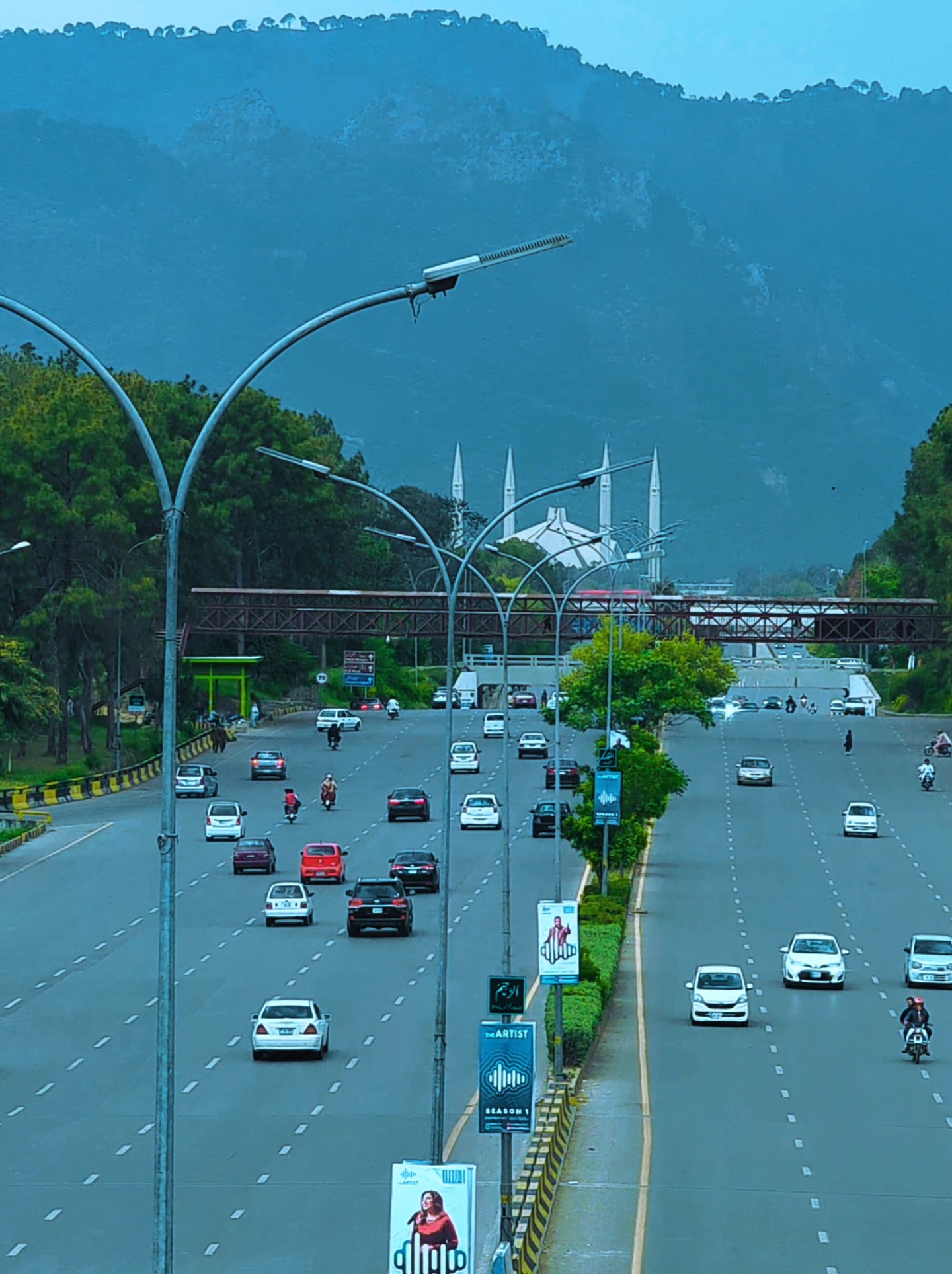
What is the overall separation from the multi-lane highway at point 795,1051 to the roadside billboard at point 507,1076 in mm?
3255

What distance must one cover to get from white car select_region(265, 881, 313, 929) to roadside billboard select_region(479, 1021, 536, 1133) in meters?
32.9

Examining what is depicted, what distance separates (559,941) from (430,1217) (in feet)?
55.2

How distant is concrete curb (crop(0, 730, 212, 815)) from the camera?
275 ft

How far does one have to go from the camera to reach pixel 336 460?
15600cm

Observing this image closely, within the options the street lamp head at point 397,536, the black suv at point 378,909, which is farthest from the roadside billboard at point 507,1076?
the black suv at point 378,909

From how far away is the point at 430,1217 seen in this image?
1858cm

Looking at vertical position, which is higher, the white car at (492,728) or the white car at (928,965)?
the white car at (492,728)

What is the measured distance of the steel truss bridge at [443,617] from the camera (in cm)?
12650

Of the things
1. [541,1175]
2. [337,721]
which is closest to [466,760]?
[337,721]

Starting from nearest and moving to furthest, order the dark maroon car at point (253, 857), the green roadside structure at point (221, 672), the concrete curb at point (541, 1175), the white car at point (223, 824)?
the concrete curb at point (541, 1175)
the dark maroon car at point (253, 857)
the white car at point (223, 824)
the green roadside structure at point (221, 672)

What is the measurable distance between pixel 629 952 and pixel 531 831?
23808 mm

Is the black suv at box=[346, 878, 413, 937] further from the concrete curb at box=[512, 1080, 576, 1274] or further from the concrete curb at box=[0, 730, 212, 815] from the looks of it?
the concrete curb at box=[0, 730, 212, 815]

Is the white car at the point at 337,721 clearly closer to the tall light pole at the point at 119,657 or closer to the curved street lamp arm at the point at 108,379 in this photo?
the tall light pole at the point at 119,657

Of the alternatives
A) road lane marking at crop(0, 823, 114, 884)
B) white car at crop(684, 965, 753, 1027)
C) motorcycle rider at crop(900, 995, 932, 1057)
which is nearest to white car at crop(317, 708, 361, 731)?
road lane marking at crop(0, 823, 114, 884)
